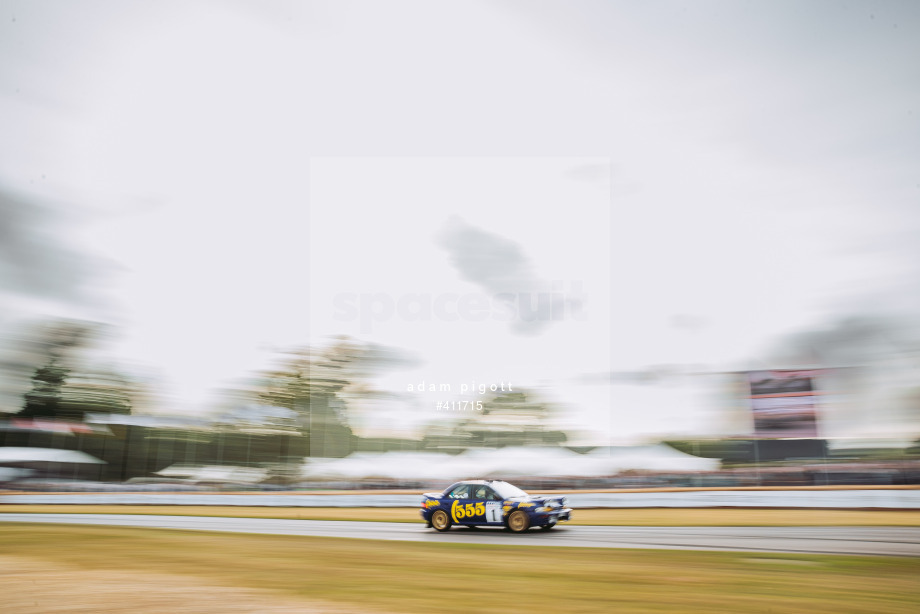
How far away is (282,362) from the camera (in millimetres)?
41531

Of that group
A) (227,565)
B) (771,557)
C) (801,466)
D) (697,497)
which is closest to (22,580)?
(227,565)

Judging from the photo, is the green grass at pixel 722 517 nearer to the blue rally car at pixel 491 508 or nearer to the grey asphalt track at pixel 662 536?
the grey asphalt track at pixel 662 536

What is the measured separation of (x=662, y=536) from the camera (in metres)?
10.8

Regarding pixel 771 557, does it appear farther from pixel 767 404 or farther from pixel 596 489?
pixel 767 404

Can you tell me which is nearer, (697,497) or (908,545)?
Answer: (908,545)

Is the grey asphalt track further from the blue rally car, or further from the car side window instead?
the car side window

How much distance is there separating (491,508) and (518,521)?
627mm

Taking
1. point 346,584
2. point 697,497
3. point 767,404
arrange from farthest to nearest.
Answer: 1. point 767,404
2. point 697,497
3. point 346,584

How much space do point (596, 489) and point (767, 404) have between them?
41.5 ft

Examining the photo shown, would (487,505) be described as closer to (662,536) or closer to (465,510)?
(465,510)

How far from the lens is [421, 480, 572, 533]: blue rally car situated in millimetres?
11930

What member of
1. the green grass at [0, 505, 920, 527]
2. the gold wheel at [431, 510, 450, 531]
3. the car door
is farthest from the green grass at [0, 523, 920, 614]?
the green grass at [0, 505, 920, 527]

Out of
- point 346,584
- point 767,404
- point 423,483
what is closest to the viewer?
point 346,584

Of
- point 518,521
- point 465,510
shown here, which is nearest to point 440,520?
point 465,510
